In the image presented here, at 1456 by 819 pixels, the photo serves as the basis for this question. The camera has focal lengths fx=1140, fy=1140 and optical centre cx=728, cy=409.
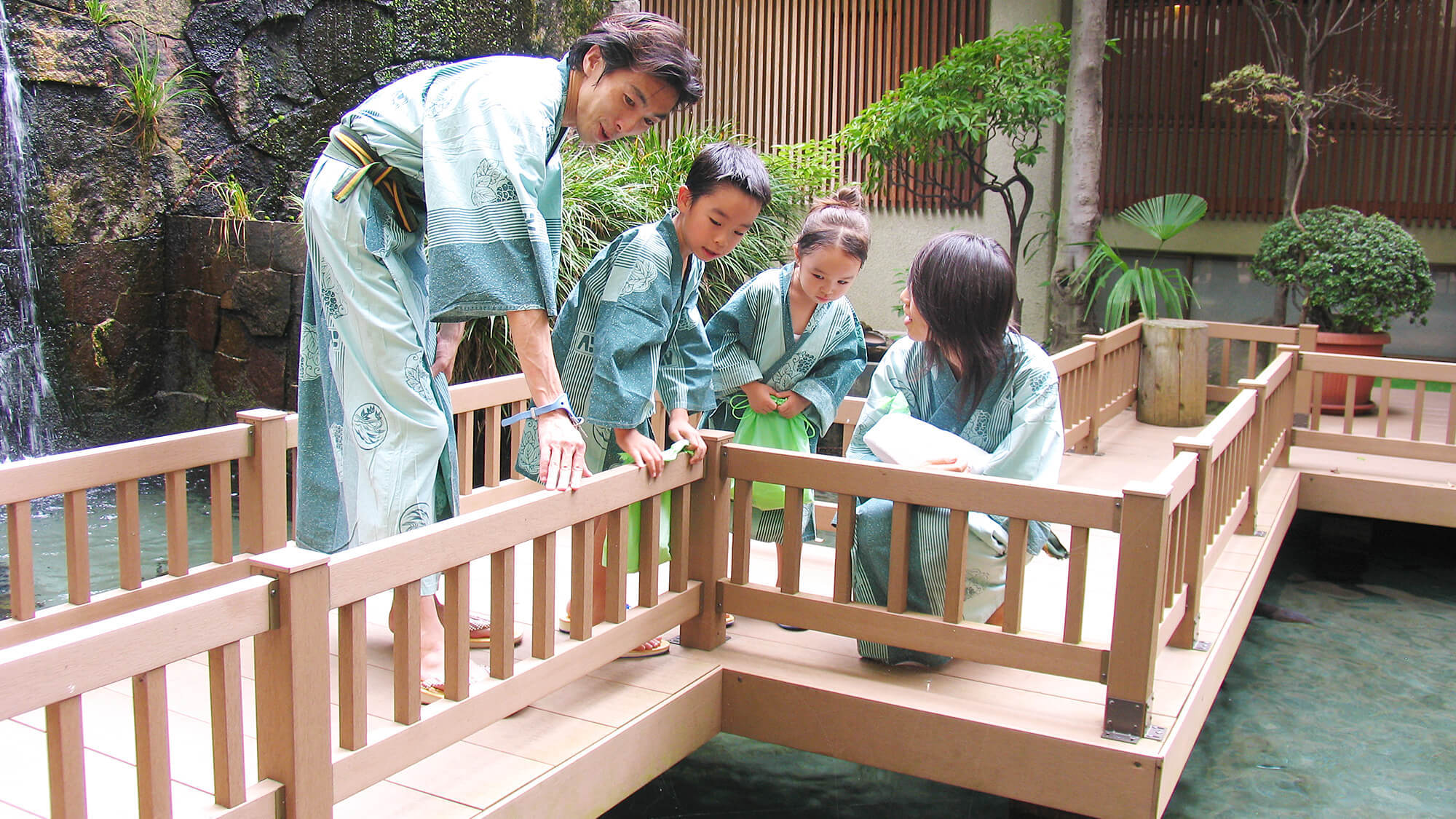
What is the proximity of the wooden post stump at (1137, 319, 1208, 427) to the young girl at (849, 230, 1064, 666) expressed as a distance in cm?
410

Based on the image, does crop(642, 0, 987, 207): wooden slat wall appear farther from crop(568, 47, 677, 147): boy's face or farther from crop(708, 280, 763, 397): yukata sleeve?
crop(568, 47, 677, 147): boy's face

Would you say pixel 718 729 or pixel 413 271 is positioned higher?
pixel 413 271

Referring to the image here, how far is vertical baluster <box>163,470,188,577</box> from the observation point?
249 cm

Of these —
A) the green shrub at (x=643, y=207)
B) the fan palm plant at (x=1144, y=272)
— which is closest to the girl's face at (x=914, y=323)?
the green shrub at (x=643, y=207)

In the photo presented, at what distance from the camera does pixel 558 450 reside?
6.78ft

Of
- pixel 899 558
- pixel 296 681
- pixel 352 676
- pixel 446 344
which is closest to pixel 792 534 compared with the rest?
pixel 899 558

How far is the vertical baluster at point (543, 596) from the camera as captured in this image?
6.83 ft

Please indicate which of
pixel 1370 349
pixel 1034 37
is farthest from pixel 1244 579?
pixel 1034 37

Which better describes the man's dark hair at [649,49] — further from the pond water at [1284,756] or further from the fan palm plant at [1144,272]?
the fan palm plant at [1144,272]

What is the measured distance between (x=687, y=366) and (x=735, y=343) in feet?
0.93

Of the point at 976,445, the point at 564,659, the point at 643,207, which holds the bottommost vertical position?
the point at 564,659

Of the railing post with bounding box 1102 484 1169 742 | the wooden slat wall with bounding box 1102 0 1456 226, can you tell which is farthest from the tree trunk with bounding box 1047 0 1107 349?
the railing post with bounding box 1102 484 1169 742

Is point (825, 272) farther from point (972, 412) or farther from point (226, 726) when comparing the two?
point (226, 726)

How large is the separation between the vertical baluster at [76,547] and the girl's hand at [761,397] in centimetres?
153
